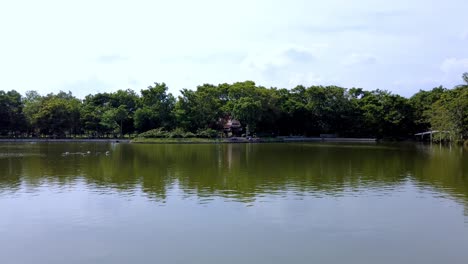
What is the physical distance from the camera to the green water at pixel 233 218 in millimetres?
7828

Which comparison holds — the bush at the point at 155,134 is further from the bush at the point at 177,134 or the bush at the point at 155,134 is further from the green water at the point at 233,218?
the green water at the point at 233,218

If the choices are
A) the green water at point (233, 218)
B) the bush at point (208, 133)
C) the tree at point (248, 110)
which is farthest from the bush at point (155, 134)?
the green water at point (233, 218)

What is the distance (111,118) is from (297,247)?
51.4 metres

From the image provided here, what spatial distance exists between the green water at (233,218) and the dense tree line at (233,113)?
38.2m

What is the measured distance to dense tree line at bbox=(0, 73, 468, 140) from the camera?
5566 centimetres

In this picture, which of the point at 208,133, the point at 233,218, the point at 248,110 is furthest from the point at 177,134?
the point at 233,218

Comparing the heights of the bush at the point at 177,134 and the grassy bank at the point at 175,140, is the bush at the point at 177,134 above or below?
above

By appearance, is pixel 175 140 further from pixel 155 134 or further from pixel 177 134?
pixel 155 134

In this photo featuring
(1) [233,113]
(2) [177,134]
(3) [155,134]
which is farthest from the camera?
(1) [233,113]

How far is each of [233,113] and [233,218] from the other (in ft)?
151

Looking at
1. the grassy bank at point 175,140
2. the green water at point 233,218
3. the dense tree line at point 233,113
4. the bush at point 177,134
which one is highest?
the dense tree line at point 233,113

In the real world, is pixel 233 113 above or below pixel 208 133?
above

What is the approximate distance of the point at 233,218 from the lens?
33.7ft

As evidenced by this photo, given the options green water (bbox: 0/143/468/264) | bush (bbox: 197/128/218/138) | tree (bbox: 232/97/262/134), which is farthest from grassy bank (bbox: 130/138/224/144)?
green water (bbox: 0/143/468/264)
